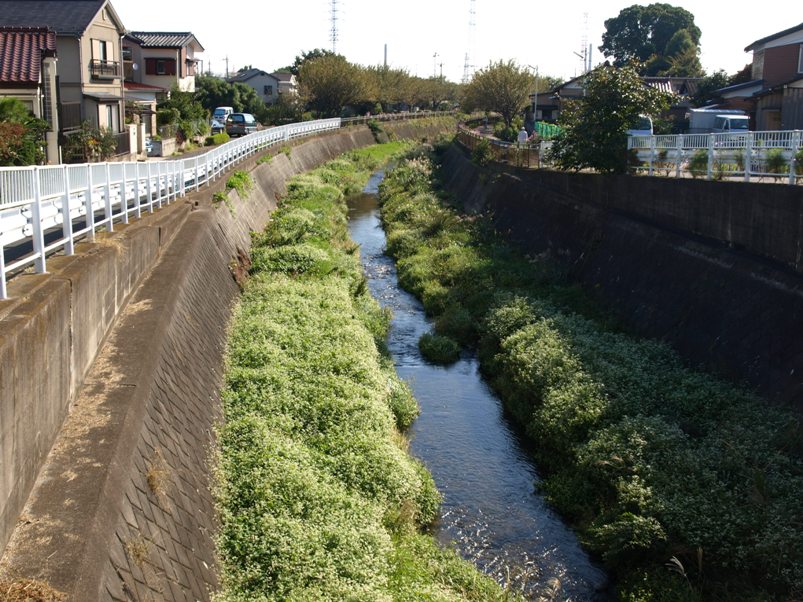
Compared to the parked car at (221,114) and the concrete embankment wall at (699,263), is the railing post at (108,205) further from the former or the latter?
the parked car at (221,114)

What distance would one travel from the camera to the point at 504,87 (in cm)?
6500

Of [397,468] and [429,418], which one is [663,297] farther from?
[397,468]

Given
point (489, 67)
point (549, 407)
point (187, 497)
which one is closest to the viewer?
point (187, 497)

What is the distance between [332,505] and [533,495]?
3908mm

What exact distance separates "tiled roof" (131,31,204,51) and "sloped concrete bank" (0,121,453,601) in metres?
47.1

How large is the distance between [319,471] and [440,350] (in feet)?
27.3

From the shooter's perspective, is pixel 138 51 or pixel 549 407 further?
pixel 138 51

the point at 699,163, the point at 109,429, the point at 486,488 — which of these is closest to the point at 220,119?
the point at 699,163

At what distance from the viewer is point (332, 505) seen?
10695 mm

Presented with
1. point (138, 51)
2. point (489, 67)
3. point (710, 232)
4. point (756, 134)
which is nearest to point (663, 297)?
point (710, 232)

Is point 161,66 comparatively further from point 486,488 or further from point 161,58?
point 486,488

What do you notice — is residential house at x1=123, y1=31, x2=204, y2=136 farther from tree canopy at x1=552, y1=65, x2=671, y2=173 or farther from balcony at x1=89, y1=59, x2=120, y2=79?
tree canopy at x1=552, y1=65, x2=671, y2=173

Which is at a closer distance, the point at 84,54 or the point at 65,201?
the point at 65,201

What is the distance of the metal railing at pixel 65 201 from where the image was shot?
9.21 metres
